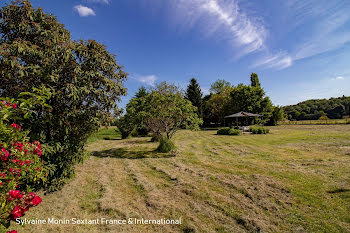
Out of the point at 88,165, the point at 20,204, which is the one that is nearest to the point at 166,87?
the point at 88,165

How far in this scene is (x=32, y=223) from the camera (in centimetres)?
402

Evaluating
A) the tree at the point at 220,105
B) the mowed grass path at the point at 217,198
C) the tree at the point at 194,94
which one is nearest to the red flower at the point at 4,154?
the mowed grass path at the point at 217,198

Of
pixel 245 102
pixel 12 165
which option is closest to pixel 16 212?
pixel 12 165

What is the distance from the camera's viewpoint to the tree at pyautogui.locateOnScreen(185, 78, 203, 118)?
44.8m

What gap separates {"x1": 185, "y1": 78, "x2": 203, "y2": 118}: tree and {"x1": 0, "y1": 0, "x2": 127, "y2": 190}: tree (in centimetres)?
3893

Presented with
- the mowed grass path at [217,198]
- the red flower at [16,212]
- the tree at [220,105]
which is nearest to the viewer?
the red flower at [16,212]

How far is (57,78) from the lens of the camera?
4996mm

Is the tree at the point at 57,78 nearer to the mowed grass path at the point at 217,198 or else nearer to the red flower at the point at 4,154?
the mowed grass path at the point at 217,198

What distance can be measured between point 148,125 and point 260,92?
34.4 metres

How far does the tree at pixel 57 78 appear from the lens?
16.2ft

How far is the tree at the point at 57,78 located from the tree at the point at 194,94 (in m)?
38.9

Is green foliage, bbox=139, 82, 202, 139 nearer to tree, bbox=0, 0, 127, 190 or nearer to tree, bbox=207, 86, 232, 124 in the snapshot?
tree, bbox=0, 0, 127, 190

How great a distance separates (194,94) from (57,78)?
136 feet

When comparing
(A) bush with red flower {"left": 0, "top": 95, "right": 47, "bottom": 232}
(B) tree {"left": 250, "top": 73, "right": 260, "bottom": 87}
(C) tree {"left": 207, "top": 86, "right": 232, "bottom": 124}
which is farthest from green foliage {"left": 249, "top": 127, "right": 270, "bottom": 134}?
(B) tree {"left": 250, "top": 73, "right": 260, "bottom": 87}
